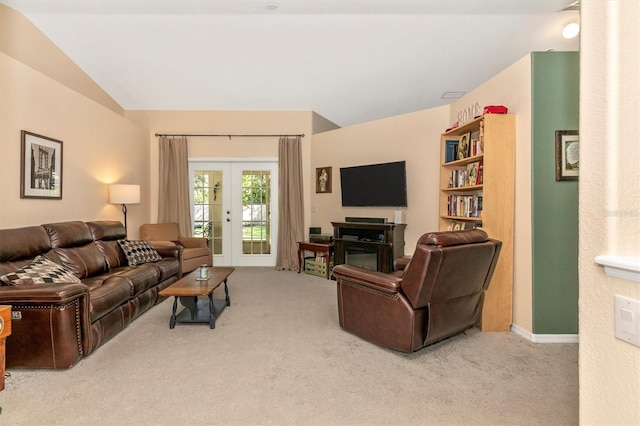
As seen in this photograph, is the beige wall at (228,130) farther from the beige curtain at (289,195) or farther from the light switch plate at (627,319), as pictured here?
the light switch plate at (627,319)

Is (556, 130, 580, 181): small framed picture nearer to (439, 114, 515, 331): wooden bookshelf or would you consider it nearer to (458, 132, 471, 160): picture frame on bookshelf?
(439, 114, 515, 331): wooden bookshelf

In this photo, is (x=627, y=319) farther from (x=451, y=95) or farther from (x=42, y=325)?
(x=451, y=95)

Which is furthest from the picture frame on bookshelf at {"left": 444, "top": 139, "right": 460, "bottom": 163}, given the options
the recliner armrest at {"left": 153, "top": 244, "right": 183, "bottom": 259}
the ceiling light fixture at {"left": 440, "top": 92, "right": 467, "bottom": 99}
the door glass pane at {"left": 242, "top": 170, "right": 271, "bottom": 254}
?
the recliner armrest at {"left": 153, "top": 244, "right": 183, "bottom": 259}

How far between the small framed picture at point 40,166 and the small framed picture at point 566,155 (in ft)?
16.3

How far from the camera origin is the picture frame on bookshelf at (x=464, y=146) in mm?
3563

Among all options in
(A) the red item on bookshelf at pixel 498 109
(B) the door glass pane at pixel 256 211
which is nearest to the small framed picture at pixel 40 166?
(B) the door glass pane at pixel 256 211

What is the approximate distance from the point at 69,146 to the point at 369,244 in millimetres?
4015

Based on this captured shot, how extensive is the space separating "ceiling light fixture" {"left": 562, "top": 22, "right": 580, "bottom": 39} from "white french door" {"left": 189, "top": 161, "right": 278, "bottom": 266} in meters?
4.57

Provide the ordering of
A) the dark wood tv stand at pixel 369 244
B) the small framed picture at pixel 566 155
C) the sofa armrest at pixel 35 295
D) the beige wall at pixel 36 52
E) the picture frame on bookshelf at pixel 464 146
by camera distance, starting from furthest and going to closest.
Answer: the dark wood tv stand at pixel 369 244
the beige wall at pixel 36 52
the picture frame on bookshelf at pixel 464 146
the small framed picture at pixel 566 155
the sofa armrest at pixel 35 295

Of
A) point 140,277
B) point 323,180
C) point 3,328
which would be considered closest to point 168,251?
point 140,277

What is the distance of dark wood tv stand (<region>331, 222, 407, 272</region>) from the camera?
4.66m

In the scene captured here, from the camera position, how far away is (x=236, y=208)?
21.0ft

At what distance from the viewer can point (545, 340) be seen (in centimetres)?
285

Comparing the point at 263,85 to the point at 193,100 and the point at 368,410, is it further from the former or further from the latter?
the point at 368,410
